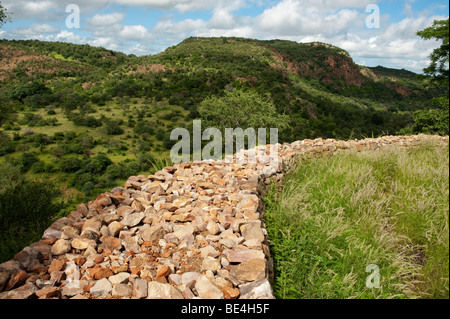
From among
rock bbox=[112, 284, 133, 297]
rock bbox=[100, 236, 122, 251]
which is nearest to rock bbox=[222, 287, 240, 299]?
rock bbox=[112, 284, 133, 297]

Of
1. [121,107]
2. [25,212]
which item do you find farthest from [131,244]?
[121,107]

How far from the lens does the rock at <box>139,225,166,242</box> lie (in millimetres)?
2561

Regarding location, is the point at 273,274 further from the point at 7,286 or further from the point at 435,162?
the point at 435,162

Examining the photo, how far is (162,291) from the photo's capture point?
187cm

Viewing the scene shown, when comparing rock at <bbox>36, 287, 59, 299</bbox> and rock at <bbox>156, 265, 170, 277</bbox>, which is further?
rock at <bbox>156, 265, 170, 277</bbox>

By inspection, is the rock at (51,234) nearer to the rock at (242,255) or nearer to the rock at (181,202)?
the rock at (181,202)

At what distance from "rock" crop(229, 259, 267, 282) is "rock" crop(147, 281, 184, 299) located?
459mm

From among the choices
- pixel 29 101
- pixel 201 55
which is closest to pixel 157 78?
pixel 201 55

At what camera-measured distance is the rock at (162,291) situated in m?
1.84

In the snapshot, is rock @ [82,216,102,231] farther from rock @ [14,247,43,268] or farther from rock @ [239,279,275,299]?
rock @ [239,279,275,299]

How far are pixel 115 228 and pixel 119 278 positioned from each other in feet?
2.44

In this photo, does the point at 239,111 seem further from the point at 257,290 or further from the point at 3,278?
the point at 3,278

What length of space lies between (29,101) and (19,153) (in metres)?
17.3

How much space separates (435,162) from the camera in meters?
4.27
